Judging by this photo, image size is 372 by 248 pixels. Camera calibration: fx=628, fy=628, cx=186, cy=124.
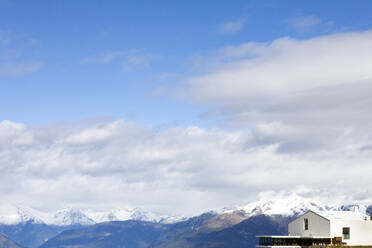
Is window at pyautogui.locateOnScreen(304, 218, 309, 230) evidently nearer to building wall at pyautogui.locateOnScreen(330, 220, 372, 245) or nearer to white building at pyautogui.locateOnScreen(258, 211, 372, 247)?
white building at pyautogui.locateOnScreen(258, 211, 372, 247)

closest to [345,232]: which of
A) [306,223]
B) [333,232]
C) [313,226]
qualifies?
[333,232]

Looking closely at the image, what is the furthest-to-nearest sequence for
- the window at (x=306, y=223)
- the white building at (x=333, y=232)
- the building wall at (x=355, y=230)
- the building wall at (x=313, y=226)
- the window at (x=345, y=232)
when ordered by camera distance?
the window at (x=306, y=223) → the building wall at (x=313, y=226) → the window at (x=345, y=232) → the building wall at (x=355, y=230) → the white building at (x=333, y=232)

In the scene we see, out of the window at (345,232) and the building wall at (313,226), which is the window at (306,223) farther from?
the window at (345,232)

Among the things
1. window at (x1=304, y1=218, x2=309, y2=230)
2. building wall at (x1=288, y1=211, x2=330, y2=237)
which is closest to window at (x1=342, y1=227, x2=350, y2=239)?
Answer: building wall at (x1=288, y1=211, x2=330, y2=237)

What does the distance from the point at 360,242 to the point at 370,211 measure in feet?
79.1

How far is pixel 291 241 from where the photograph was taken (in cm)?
16962

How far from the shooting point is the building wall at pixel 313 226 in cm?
16762

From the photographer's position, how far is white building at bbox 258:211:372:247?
543ft

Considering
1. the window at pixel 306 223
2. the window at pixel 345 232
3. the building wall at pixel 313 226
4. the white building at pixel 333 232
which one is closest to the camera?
the white building at pixel 333 232

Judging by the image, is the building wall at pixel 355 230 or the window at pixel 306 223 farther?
the window at pixel 306 223

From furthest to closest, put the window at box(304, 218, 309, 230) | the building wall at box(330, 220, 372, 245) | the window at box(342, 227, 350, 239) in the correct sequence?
1. the window at box(304, 218, 309, 230)
2. the window at box(342, 227, 350, 239)
3. the building wall at box(330, 220, 372, 245)

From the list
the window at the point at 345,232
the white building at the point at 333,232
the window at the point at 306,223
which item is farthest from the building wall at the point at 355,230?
the window at the point at 306,223

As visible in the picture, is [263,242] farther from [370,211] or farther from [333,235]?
[370,211]

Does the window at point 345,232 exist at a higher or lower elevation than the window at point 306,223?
lower
